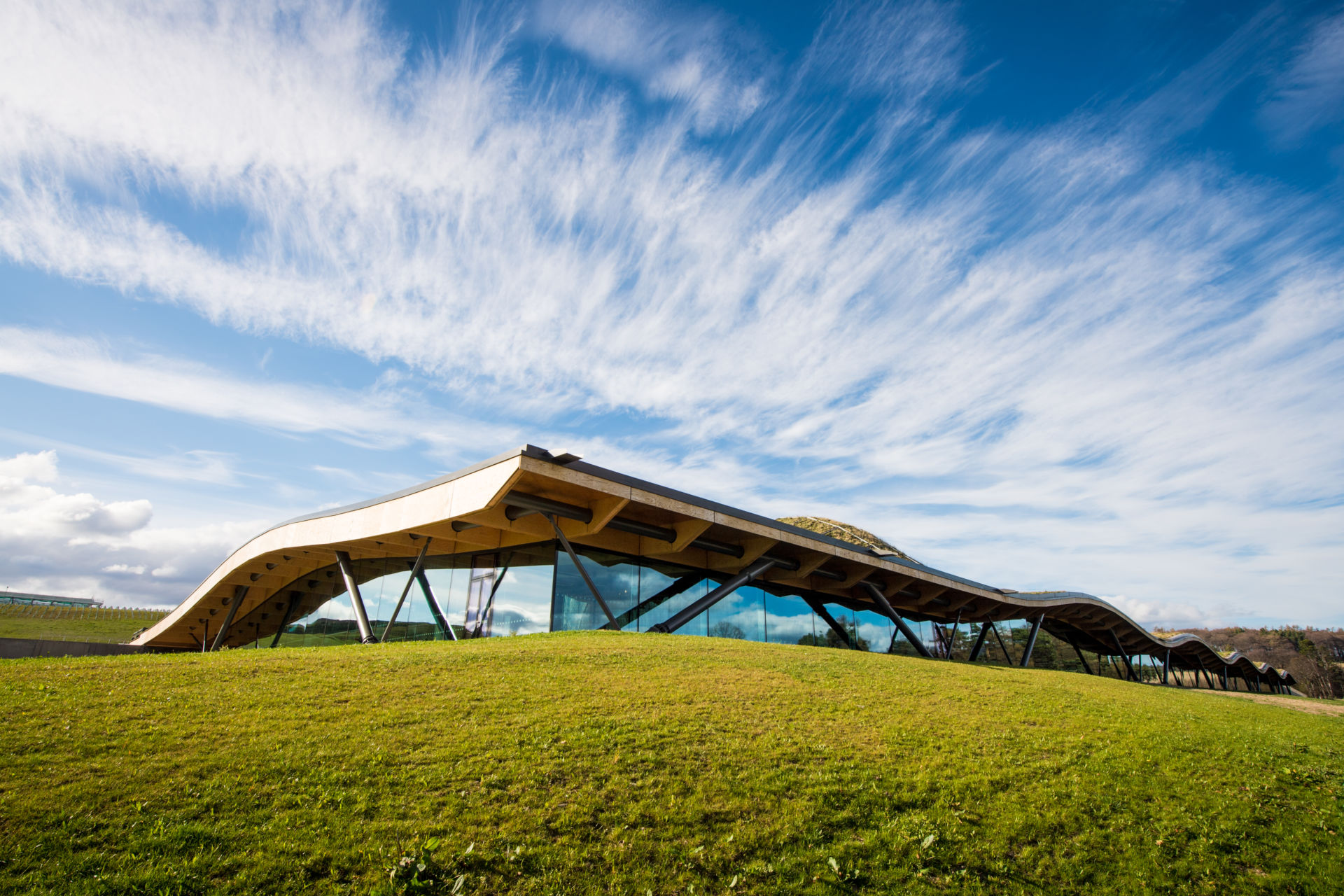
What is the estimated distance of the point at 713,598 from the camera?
27391mm

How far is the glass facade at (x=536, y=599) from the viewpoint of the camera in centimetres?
2455

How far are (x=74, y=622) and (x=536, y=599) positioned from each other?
5669cm

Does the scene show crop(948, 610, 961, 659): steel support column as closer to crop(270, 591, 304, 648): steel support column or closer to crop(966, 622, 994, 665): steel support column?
crop(966, 622, 994, 665): steel support column

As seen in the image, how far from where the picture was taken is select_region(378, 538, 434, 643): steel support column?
25.3 metres

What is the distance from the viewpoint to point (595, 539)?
2542cm

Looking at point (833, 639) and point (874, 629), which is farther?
point (874, 629)

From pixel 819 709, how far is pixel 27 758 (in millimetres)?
10511

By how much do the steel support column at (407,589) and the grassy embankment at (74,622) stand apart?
126 feet

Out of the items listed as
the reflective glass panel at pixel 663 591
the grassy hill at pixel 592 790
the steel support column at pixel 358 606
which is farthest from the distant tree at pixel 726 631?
the grassy hill at pixel 592 790

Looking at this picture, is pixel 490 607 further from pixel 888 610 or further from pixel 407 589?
pixel 888 610

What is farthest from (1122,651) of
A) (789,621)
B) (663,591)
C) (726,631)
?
(663,591)

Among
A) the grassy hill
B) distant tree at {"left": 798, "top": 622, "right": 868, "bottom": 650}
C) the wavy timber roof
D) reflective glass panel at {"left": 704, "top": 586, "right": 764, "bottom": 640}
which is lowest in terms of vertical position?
the grassy hill

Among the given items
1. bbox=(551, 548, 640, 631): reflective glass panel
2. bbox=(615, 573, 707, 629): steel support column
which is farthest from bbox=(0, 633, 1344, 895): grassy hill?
bbox=(615, 573, 707, 629): steel support column

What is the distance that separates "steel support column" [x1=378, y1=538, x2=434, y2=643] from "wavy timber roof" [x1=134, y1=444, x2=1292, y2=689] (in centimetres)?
12
